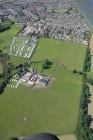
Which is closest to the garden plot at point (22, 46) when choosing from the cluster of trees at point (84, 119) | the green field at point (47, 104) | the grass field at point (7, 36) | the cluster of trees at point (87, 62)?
the grass field at point (7, 36)

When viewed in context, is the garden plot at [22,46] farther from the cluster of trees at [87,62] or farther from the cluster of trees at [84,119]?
the cluster of trees at [84,119]

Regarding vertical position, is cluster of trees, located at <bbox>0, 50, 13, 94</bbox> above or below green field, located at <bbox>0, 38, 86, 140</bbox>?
above

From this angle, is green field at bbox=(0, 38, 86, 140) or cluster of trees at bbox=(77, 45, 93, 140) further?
green field at bbox=(0, 38, 86, 140)

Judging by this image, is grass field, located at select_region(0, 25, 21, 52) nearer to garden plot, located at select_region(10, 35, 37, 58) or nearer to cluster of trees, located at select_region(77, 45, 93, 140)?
garden plot, located at select_region(10, 35, 37, 58)

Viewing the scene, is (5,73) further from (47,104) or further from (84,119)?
(84,119)

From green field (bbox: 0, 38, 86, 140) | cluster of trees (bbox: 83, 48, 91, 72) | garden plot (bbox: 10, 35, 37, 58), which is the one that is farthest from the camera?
garden plot (bbox: 10, 35, 37, 58)

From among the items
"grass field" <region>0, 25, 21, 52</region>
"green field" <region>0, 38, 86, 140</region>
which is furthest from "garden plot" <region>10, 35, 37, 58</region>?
"green field" <region>0, 38, 86, 140</region>
